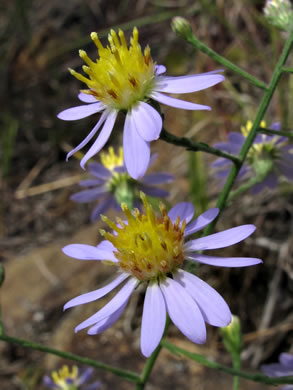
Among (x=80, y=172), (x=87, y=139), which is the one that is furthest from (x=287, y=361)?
(x=80, y=172)

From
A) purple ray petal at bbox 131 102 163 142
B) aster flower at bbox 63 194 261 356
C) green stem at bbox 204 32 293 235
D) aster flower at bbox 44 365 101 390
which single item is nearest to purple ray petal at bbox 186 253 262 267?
aster flower at bbox 63 194 261 356

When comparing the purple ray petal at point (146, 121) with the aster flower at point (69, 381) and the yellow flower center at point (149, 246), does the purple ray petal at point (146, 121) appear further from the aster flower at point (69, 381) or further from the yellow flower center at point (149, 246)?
the aster flower at point (69, 381)

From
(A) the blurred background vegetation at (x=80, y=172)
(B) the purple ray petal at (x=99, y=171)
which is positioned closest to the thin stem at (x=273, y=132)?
(B) the purple ray petal at (x=99, y=171)

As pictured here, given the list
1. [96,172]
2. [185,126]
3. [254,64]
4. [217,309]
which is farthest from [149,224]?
[254,64]

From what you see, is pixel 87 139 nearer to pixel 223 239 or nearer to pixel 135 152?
pixel 135 152

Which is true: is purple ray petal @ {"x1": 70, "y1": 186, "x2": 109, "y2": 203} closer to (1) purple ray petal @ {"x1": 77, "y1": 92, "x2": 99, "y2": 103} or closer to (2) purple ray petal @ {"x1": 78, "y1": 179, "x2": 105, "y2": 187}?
(2) purple ray petal @ {"x1": 78, "y1": 179, "x2": 105, "y2": 187}

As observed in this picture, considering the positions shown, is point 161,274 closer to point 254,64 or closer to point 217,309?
point 217,309
